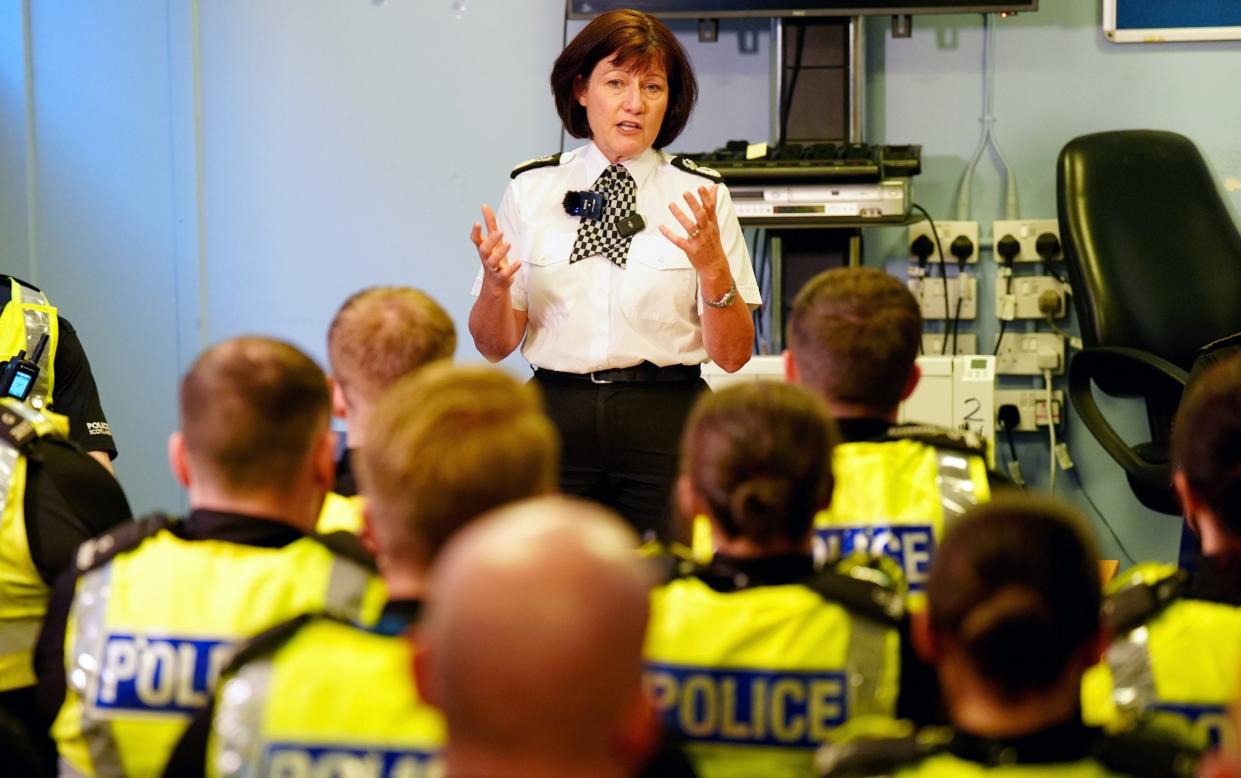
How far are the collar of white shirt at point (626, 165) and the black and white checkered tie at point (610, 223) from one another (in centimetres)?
1

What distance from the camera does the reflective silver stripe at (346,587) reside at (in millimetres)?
1619

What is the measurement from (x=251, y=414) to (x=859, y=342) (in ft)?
2.78

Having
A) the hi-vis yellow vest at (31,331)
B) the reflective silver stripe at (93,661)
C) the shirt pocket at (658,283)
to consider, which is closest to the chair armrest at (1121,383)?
the shirt pocket at (658,283)

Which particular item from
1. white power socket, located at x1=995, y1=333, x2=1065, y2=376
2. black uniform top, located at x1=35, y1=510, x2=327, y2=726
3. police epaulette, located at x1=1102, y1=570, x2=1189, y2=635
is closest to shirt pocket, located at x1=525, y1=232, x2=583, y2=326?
black uniform top, located at x1=35, y1=510, x2=327, y2=726

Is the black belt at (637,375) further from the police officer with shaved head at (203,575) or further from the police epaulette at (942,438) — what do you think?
the police officer with shaved head at (203,575)

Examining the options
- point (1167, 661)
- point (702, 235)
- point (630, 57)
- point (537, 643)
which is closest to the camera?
point (537, 643)

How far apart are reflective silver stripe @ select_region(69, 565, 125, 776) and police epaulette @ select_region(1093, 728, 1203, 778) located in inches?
39.8

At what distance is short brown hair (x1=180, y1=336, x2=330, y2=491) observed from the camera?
5.53 feet

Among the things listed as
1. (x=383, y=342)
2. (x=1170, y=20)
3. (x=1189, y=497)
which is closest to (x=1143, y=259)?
(x=1170, y=20)

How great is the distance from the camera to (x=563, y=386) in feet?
9.32

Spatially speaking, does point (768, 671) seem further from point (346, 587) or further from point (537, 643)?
point (537, 643)

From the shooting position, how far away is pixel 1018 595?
1251 mm

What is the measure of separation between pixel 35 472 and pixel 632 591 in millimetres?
1324

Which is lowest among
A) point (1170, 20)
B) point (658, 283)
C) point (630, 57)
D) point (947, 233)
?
point (658, 283)
